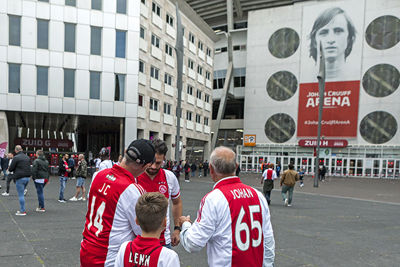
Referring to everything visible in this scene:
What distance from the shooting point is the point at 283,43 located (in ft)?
152

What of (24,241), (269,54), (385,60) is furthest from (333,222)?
(269,54)

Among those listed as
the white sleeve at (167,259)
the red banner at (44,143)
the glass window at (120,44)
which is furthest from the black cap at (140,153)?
the red banner at (44,143)

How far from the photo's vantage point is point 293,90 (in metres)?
45.2

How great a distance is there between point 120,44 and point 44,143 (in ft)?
34.9

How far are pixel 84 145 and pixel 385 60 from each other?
132 ft

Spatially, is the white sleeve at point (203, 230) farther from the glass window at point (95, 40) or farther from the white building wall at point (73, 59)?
the glass window at point (95, 40)

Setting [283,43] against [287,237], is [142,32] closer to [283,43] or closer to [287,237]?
[283,43]

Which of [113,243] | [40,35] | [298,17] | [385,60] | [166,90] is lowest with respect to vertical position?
[113,243]

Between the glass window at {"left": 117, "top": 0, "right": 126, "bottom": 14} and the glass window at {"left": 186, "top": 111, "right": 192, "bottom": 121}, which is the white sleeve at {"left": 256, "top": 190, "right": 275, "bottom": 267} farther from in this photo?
the glass window at {"left": 186, "top": 111, "right": 192, "bottom": 121}

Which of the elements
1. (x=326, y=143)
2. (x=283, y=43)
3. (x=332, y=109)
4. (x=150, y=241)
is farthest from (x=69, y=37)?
(x=326, y=143)

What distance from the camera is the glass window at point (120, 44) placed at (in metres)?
27.5

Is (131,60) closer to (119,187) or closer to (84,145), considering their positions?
(84,145)

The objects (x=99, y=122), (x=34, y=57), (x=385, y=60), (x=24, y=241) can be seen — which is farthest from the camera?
(x=385, y=60)

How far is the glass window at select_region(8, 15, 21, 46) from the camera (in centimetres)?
2456
